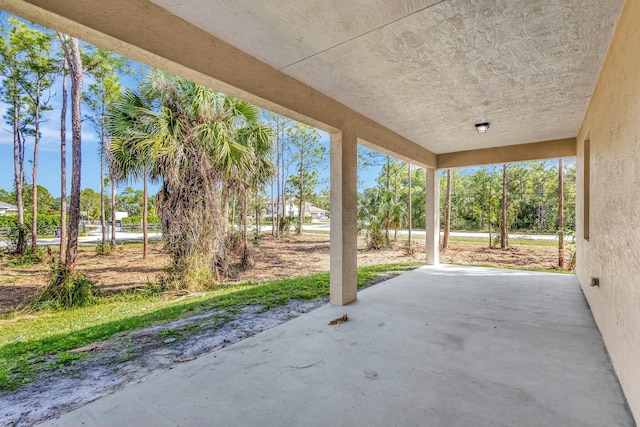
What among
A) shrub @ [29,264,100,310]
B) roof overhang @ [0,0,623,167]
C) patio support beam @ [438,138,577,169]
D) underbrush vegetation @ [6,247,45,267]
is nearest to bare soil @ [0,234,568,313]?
underbrush vegetation @ [6,247,45,267]

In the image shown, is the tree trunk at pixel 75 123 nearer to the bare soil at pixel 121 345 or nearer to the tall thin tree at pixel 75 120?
the tall thin tree at pixel 75 120

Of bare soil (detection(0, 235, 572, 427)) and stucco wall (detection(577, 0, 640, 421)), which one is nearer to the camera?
stucco wall (detection(577, 0, 640, 421))

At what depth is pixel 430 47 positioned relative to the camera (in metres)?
2.46

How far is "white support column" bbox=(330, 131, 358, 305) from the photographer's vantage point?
3813mm

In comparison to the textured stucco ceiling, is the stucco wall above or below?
below

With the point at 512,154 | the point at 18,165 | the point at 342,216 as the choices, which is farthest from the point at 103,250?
the point at 512,154

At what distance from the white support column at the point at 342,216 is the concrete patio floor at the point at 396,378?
50cm

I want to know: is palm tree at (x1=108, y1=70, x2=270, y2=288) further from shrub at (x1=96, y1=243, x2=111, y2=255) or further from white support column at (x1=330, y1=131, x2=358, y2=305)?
shrub at (x1=96, y1=243, x2=111, y2=255)

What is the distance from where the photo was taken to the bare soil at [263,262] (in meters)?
6.31

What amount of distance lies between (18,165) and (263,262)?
8.64 metres

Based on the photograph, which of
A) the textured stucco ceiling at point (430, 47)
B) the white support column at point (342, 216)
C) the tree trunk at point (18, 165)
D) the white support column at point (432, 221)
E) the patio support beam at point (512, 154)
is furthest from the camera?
the tree trunk at point (18, 165)

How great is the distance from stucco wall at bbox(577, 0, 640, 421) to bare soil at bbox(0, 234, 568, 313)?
5860mm

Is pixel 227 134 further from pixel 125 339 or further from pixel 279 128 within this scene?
pixel 279 128

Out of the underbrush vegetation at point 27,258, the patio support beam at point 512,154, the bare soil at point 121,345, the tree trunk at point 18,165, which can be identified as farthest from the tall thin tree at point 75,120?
the patio support beam at point 512,154
